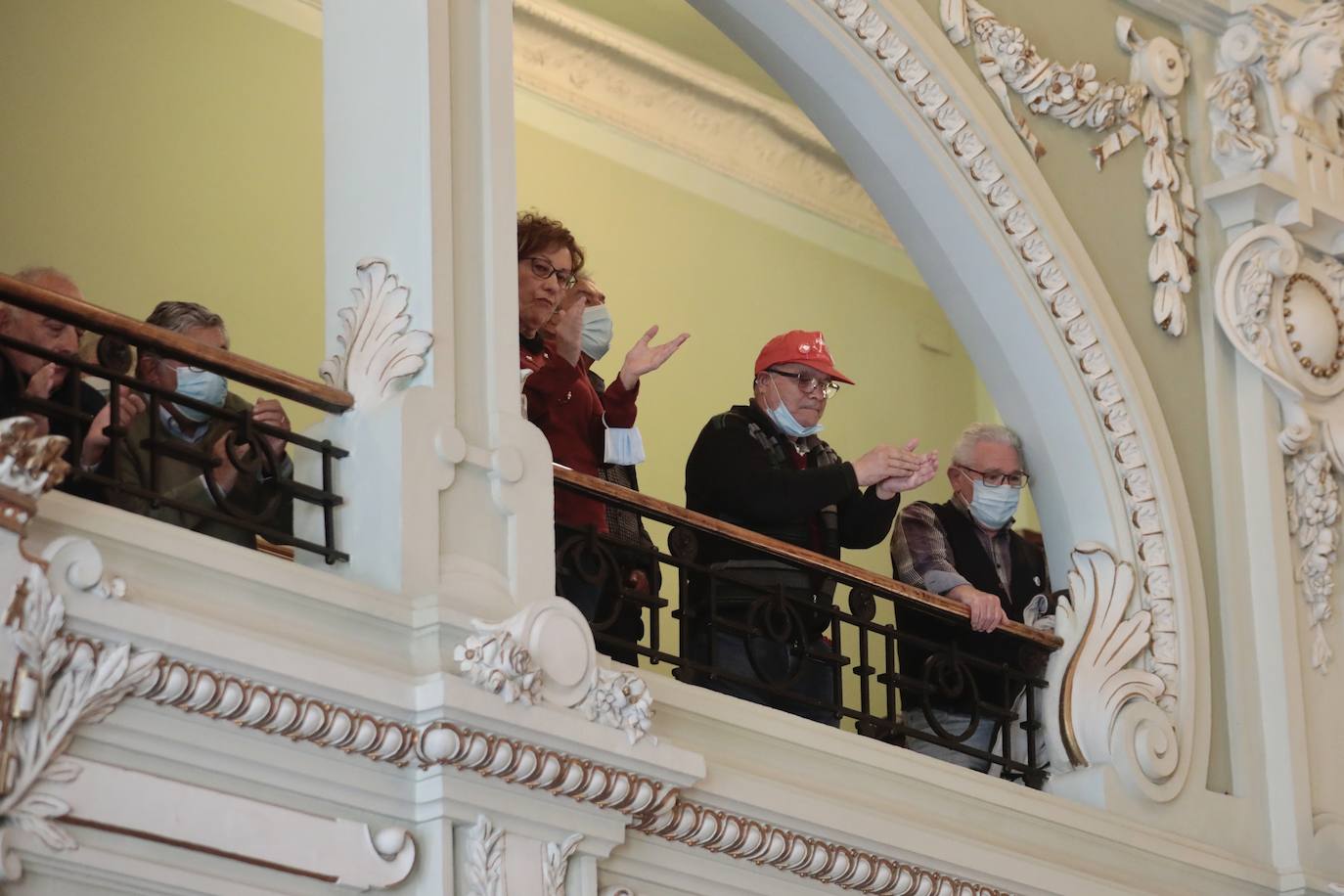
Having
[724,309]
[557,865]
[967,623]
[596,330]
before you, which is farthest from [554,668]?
[724,309]

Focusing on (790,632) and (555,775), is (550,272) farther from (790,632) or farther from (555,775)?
(555,775)

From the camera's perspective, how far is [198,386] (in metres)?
5.61

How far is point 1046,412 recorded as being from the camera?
7.53 metres

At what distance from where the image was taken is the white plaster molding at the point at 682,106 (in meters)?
9.72

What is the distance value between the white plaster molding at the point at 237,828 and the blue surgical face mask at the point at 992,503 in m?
2.83

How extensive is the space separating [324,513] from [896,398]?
6.04 m

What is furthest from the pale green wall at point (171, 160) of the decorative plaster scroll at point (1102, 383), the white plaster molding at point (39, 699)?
the white plaster molding at point (39, 699)

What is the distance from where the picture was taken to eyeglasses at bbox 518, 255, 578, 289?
6.48 m

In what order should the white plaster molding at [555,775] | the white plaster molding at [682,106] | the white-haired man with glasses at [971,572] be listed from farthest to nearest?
the white plaster molding at [682,106]
the white-haired man with glasses at [971,572]
the white plaster molding at [555,775]

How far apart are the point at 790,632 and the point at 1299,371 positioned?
2496 mm

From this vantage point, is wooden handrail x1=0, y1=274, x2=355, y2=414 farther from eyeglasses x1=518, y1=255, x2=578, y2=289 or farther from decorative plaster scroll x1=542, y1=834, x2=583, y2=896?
decorative plaster scroll x1=542, y1=834, x2=583, y2=896

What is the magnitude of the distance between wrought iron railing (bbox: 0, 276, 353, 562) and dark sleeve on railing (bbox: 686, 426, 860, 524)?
53.6 inches

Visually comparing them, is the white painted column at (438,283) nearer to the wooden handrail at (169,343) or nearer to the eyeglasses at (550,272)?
the wooden handrail at (169,343)

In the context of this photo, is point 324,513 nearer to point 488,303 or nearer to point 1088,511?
point 488,303
